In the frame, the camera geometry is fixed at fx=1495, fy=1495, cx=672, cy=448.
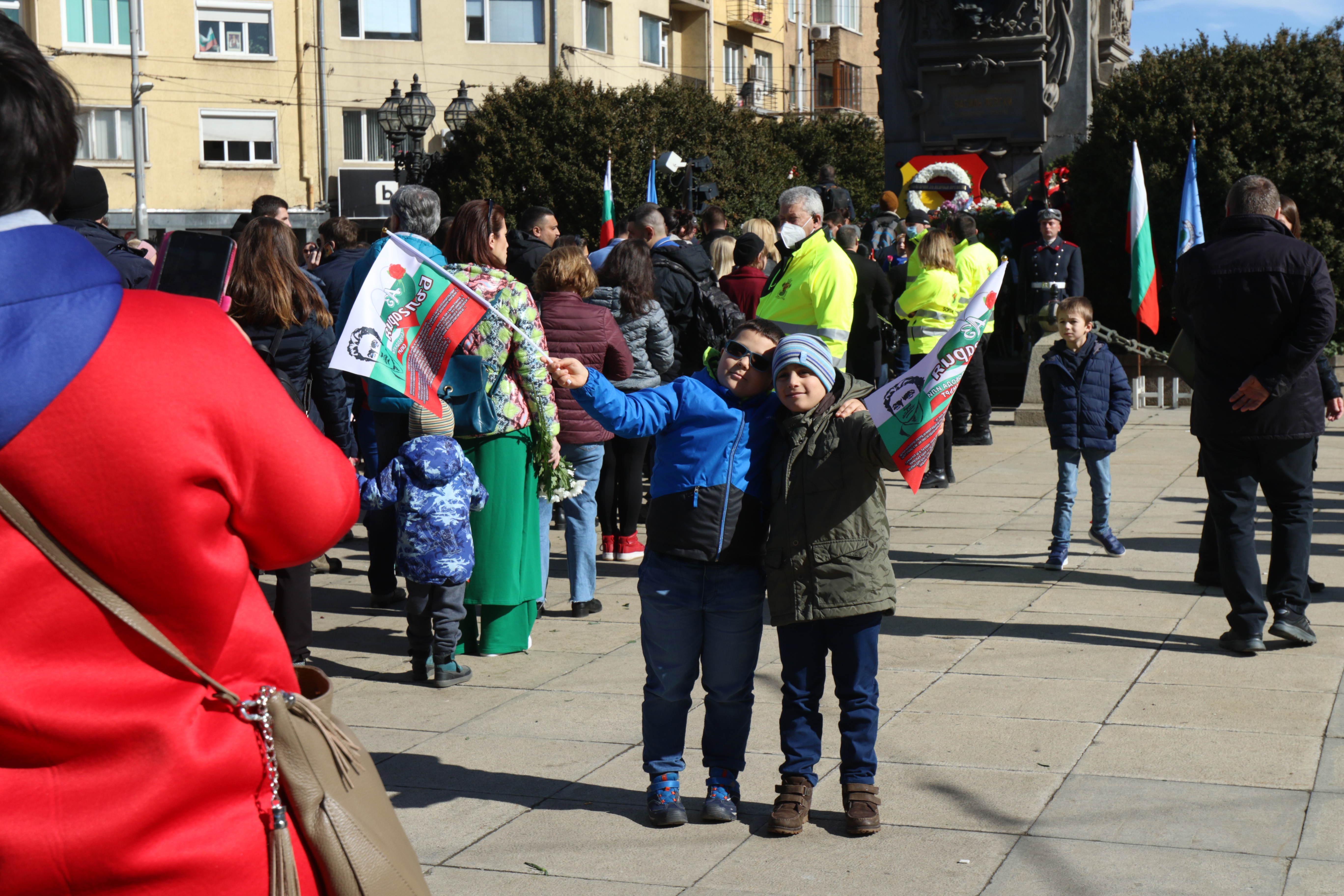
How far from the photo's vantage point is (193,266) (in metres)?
2.23

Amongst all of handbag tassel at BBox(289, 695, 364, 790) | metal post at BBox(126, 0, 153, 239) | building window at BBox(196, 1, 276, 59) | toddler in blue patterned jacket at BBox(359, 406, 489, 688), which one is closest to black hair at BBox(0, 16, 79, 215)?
handbag tassel at BBox(289, 695, 364, 790)

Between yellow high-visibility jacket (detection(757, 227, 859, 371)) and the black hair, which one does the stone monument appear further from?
the black hair

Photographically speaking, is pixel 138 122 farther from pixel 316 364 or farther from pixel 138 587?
pixel 138 587

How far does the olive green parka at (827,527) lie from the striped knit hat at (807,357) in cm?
7

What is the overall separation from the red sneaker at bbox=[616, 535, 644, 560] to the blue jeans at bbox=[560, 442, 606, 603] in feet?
4.35

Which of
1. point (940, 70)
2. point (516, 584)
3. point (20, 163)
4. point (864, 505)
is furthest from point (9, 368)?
point (940, 70)

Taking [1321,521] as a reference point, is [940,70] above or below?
above

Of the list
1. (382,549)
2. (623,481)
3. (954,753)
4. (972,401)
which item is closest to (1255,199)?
(954,753)

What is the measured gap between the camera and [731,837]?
446 centimetres

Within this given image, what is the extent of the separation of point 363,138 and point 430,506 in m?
40.3

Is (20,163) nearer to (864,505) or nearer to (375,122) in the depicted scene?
(864,505)

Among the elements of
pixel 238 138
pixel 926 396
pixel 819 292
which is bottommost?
pixel 926 396

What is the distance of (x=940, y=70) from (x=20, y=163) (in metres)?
21.8

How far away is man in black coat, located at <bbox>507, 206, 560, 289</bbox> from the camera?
32.2ft
